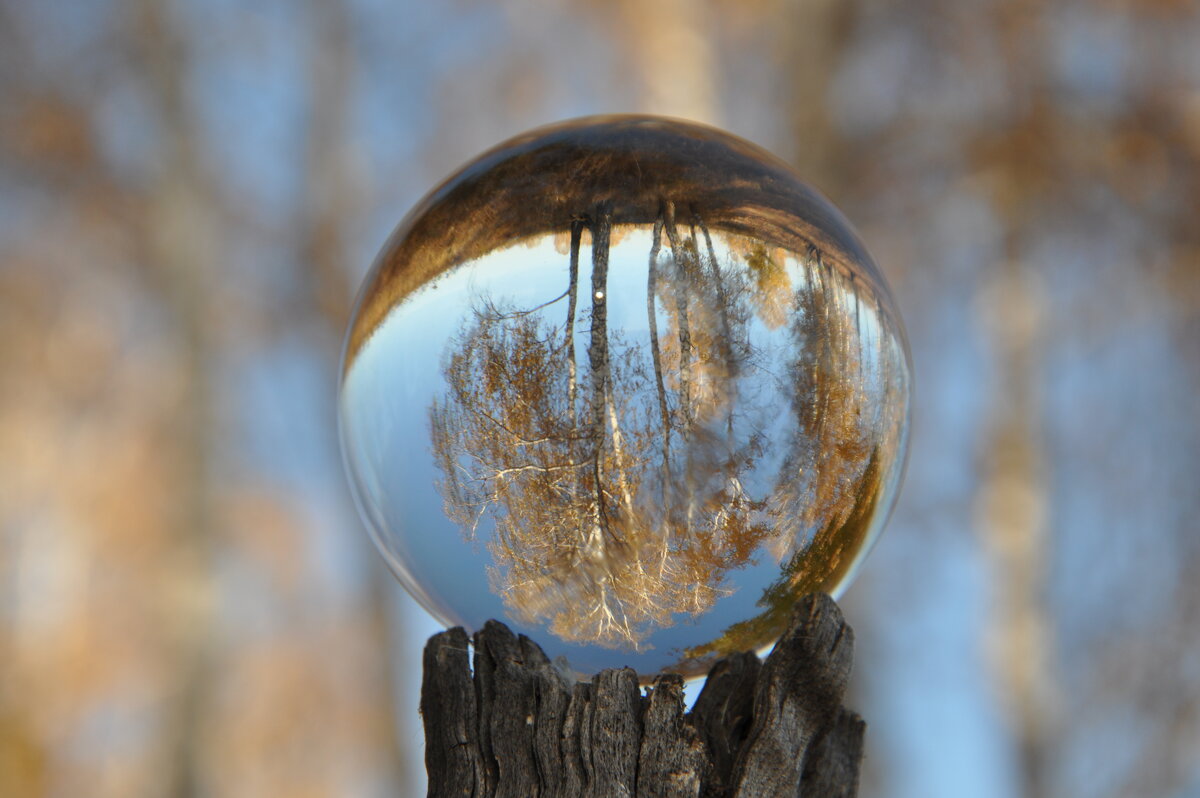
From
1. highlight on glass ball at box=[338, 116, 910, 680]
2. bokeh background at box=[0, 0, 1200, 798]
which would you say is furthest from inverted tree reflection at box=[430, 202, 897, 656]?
bokeh background at box=[0, 0, 1200, 798]

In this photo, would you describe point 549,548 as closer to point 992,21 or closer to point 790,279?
point 790,279

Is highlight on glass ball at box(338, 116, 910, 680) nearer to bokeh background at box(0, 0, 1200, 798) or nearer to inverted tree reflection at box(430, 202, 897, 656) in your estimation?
inverted tree reflection at box(430, 202, 897, 656)

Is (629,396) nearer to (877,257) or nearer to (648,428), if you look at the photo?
(648,428)

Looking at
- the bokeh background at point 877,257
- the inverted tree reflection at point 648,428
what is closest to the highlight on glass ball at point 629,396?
the inverted tree reflection at point 648,428

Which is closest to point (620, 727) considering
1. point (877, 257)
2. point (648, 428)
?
point (648, 428)

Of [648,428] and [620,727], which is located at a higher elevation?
[648,428]

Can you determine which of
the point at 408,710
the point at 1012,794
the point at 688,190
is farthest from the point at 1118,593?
the point at 688,190
